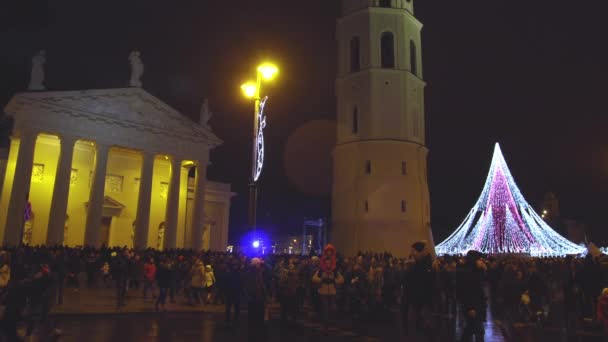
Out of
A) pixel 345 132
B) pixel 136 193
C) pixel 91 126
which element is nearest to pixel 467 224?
pixel 345 132

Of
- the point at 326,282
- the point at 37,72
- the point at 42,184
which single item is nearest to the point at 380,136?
the point at 326,282

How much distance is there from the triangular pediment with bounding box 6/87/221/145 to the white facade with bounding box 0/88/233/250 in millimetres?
68

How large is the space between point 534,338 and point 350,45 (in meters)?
34.1

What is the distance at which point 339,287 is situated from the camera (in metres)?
19.0

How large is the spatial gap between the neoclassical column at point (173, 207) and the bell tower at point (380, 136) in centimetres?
1360

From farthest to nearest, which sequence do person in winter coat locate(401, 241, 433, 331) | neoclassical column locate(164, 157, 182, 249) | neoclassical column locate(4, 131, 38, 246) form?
1. neoclassical column locate(164, 157, 182, 249)
2. neoclassical column locate(4, 131, 38, 246)
3. person in winter coat locate(401, 241, 433, 331)

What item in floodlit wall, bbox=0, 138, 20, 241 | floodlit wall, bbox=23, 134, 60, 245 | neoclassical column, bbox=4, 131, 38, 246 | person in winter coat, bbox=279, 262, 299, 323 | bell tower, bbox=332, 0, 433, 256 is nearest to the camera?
person in winter coat, bbox=279, 262, 299, 323

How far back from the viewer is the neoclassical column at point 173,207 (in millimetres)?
35562

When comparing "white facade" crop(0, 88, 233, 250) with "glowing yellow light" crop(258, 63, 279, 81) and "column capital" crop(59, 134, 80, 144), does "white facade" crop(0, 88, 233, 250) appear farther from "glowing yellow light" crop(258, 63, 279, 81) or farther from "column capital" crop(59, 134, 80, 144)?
"glowing yellow light" crop(258, 63, 279, 81)

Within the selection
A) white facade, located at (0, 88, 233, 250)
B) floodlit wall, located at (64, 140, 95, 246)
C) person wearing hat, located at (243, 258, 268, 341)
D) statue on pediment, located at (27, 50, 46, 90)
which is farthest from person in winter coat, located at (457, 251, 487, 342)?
floodlit wall, located at (64, 140, 95, 246)

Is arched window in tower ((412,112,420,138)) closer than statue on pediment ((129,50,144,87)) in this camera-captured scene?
No

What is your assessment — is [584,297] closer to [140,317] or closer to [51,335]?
[140,317]

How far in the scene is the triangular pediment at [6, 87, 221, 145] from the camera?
3094cm

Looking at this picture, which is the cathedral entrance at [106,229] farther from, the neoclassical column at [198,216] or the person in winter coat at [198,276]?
the person in winter coat at [198,276]
